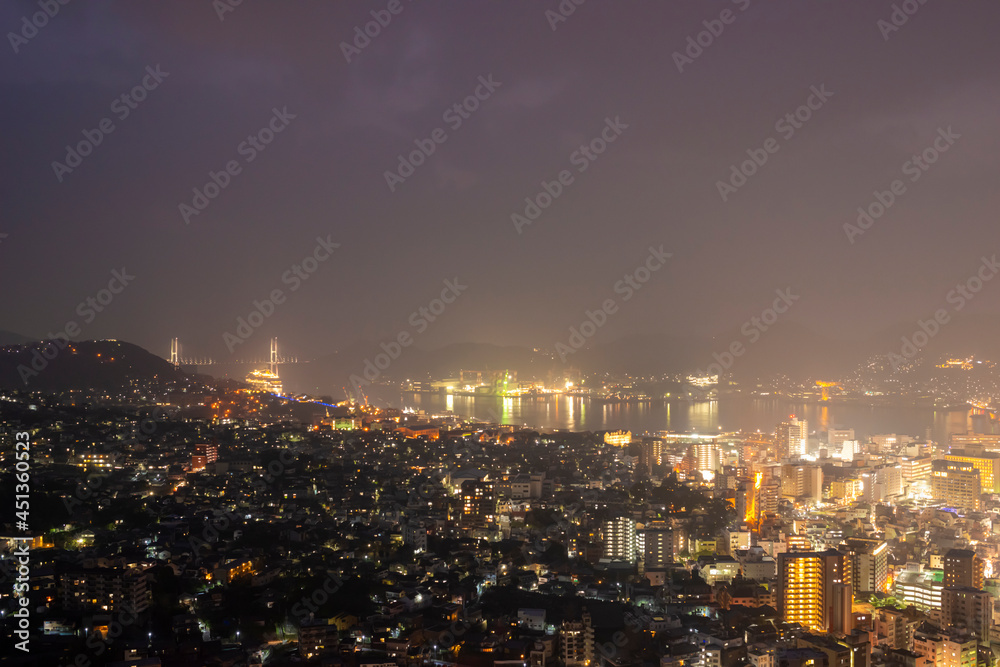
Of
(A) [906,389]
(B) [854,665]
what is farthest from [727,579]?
(A) [906,389]

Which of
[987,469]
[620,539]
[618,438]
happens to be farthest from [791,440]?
[620,539]

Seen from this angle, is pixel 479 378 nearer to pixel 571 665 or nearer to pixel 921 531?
pixel 921 531

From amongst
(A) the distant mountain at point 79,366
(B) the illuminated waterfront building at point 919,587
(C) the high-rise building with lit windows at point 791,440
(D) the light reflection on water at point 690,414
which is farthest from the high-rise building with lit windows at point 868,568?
(A) the distant mountain at point 79,366

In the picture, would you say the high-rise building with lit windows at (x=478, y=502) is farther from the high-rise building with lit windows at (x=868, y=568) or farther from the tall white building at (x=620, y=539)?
the high-rise building with lit windows at (x=868, y=568)

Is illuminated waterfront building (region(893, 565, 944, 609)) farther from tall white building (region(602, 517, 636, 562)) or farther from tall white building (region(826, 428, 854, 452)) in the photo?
tall white building (region(826, 428, 854, 452))

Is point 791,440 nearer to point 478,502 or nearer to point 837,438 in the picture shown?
point 837,438

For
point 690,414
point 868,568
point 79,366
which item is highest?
point 79,366
